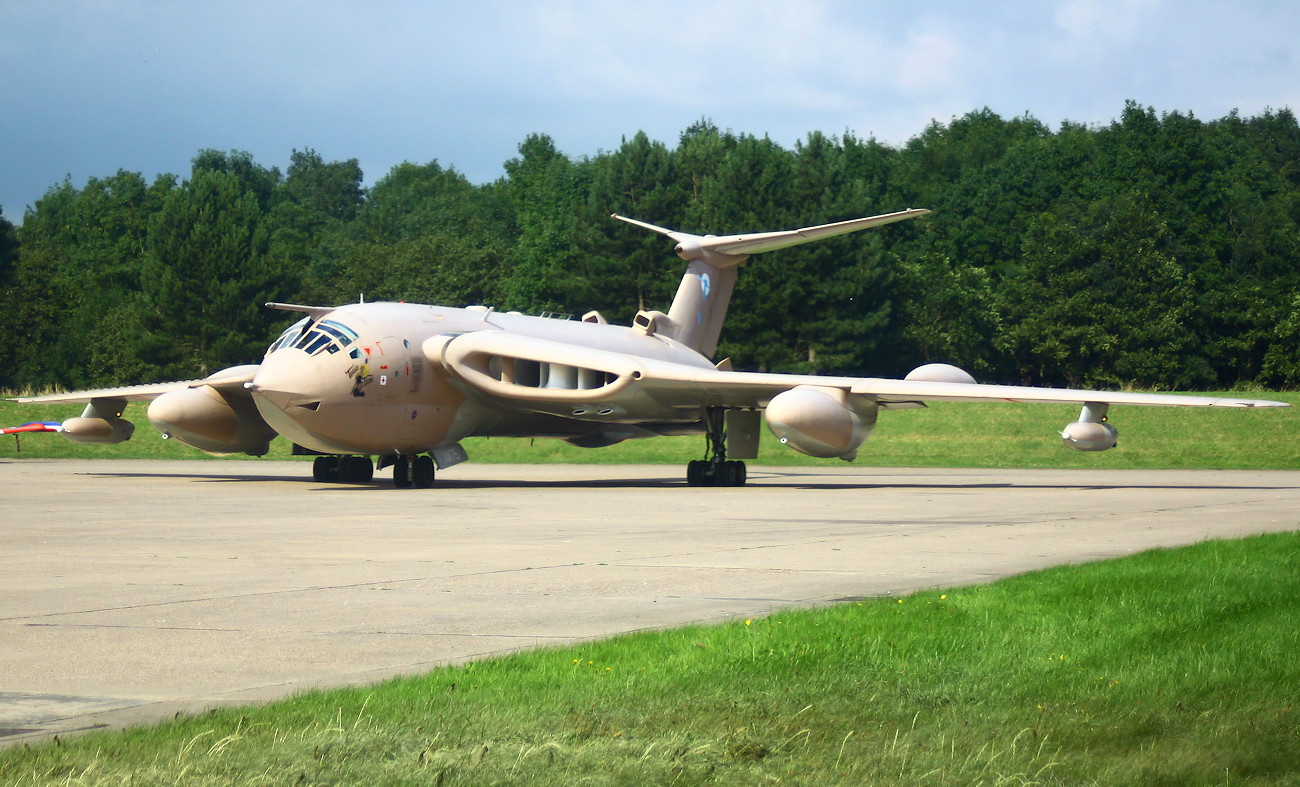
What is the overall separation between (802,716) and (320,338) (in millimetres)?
20022

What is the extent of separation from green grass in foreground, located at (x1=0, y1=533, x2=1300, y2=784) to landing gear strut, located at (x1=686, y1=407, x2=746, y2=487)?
20.1 m

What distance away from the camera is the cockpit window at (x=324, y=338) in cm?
2436

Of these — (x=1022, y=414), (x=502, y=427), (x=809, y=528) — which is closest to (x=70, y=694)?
(x=809, y=528)

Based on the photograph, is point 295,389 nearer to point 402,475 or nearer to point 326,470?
point 402,475

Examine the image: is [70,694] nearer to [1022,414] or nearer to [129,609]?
[129,609]

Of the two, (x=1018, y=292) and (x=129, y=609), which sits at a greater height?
(x=1018, y=292)

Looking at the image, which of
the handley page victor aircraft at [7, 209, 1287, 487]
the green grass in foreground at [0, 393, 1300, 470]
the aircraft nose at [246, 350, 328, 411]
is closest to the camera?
the aircraft nose at [246, 350, 328, 411]

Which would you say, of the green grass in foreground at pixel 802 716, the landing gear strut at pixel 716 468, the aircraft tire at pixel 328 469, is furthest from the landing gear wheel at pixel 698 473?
the green grass in foreground at pixel 802 716

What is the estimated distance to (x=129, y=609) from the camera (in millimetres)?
8867

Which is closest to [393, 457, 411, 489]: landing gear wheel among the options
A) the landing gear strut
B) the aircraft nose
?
the aircraft nose

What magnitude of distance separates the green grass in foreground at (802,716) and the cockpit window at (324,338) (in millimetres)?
17461

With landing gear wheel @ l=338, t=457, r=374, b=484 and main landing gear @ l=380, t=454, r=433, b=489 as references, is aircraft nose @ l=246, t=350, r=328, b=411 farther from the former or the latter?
landing gear wheel @ l=338, t=457, r=374, b=484

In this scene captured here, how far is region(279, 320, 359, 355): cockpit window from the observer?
2436 cm

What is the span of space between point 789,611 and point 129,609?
408cm
